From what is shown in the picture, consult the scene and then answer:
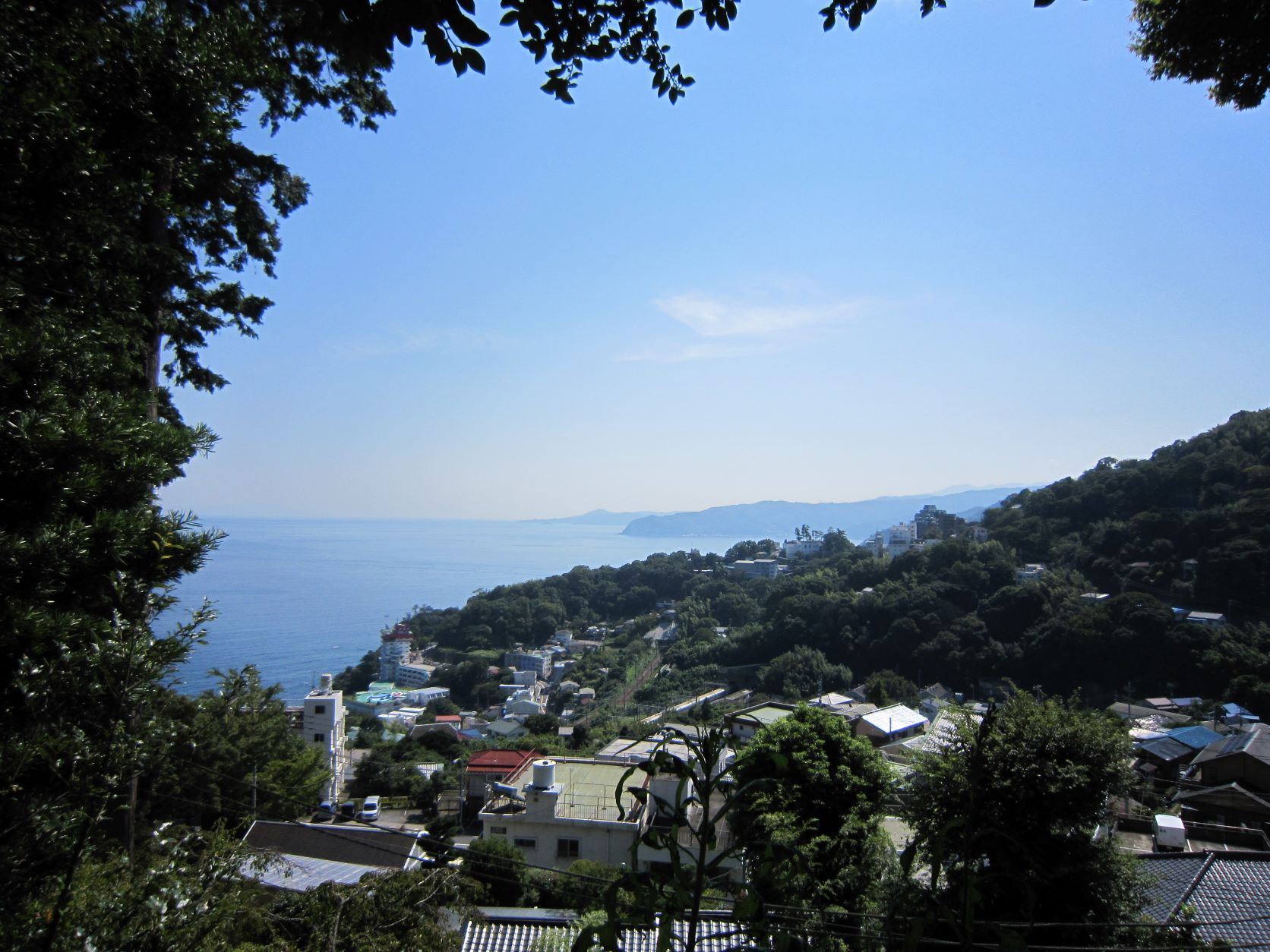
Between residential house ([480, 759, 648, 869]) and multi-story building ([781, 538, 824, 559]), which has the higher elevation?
residential house ([480, 759, 648, 869])

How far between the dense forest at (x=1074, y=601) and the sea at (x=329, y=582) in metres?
24.0

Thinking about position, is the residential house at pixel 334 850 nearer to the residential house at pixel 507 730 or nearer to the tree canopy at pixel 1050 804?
the tree canopy at pixel 1050 804

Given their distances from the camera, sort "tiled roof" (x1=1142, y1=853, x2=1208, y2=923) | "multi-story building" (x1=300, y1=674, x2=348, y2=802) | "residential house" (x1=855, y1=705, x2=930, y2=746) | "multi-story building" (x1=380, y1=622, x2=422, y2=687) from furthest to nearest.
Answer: "multi-story building" (x1=380, y1=622, x2=422, y2=687)
"residential house" (x1=855, y1=705, x2=930, y2=746)
"multi-story building" (x1=300, y1=674, x2=348, y2=802)
"tiled roof" (x1=1142, y1=853, x2=1208, y2=923)

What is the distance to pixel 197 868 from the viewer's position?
Result: 226 cm

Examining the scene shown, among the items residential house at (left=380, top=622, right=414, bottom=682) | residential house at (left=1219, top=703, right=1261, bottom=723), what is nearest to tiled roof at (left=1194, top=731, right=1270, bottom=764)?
residential house at (left=1219, top=703, right=1261, bottom=723)

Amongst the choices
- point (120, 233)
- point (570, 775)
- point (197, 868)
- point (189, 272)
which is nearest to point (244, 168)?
point (189, 272)

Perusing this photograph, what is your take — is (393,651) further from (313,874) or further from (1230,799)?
(1230,799)

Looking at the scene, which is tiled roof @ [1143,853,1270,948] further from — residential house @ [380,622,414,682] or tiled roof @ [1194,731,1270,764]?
residential house @ [380,622,414,682]

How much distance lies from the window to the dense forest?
17.1m

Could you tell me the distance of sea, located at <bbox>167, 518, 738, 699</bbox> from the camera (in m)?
39.3

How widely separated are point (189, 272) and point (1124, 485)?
4620 centimetres

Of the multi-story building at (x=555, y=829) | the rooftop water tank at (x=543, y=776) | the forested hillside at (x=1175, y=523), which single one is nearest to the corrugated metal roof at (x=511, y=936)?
the multi-story building at (x=555, y=829)

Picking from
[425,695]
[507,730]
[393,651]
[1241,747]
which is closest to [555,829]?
[1241,747]

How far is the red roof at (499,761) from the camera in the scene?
15391 millimetres
